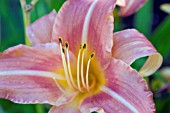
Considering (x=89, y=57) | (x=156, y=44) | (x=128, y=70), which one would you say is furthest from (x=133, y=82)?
(x=156, y=44)

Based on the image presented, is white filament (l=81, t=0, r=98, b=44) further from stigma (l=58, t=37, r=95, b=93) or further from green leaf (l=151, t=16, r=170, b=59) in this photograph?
green leaf (l=151, t=16, r=170, b=59)

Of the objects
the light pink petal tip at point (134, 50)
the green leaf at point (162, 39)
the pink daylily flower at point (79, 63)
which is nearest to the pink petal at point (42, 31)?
the pink daylily flower at point (79, 63)

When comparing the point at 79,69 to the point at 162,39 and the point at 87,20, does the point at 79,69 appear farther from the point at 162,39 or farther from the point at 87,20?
the point at 162,39

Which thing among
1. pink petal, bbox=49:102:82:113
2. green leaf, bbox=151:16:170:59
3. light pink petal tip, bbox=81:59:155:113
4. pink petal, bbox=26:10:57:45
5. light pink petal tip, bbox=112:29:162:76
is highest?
pink petal, bbox=26:10:57:45

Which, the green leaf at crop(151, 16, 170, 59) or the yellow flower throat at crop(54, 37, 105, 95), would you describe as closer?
the yellow flower throat at crop(54, 37, 105, 95)

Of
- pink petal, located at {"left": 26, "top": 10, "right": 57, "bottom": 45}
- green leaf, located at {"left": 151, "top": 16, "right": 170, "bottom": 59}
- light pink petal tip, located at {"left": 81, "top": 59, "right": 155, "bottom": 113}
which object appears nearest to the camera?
light pink petal tip, located at {"left": 81, "top": 59, "right": 155, "bottom": 113}

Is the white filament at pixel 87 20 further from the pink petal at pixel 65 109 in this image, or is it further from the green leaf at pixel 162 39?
the green leaf at pixel 162 39

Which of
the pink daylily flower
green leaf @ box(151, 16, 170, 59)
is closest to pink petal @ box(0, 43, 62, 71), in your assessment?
the pink daylily flower
